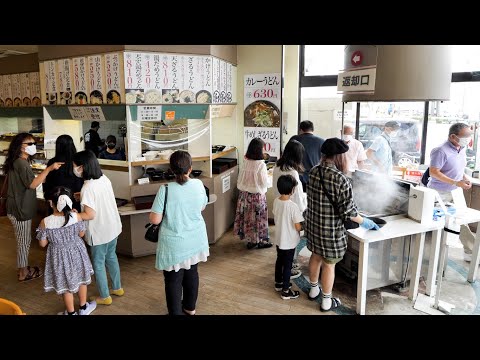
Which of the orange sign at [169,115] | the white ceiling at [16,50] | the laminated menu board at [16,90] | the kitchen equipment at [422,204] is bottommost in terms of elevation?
the kitchen equipment at [422,204]

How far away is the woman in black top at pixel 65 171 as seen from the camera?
3.68 meters

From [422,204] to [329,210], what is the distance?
962 mm

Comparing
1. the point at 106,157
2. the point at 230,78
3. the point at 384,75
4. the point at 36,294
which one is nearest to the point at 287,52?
the point at 230,78


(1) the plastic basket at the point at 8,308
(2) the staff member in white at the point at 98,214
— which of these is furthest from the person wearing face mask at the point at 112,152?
(1) the plastic basket at the point at 8,308

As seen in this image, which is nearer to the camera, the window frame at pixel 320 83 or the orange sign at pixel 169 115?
the orange sign at pixel 169 115

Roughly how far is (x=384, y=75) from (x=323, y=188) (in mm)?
1506

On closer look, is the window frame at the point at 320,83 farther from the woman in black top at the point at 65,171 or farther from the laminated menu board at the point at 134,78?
the woman in black top at the point at 65,171

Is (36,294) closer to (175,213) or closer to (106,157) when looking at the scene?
(106,157)

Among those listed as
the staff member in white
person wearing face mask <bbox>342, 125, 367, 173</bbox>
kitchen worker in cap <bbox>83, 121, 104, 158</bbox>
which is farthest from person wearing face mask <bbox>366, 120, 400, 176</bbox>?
kitchen worker in cap <bbox>83, 121, 104, 158</bbox>

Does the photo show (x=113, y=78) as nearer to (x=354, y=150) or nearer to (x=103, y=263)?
(x=103, y=263)

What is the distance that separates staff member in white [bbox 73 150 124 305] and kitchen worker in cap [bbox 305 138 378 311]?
180cm

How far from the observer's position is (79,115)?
15.4 ft

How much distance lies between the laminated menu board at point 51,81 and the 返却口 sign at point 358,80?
399 cm

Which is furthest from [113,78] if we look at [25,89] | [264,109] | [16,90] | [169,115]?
[16,90]
